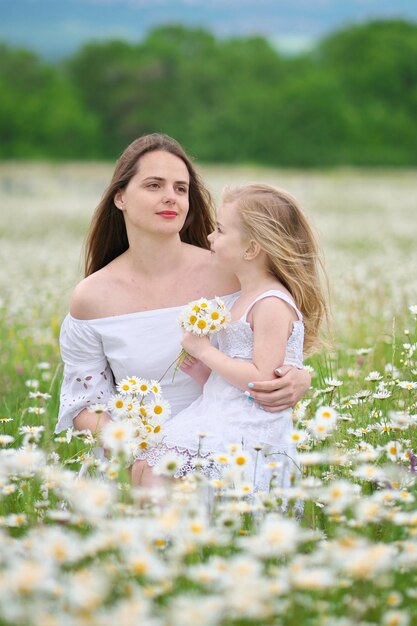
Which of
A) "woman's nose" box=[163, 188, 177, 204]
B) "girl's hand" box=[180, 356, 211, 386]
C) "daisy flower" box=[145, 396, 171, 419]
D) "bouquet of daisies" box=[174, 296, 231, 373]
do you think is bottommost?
"daisy flower" box=[145, 396, 171, 419]

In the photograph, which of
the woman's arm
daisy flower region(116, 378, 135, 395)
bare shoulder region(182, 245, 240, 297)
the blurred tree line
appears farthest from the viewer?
the blurred tree line

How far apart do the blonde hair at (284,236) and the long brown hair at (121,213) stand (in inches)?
21.9

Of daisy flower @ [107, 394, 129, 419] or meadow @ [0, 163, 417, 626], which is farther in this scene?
daisy flower @ [107, 394, 129, 419]

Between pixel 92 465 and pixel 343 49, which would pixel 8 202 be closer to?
pixel 92 465

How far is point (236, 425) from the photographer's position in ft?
12.1

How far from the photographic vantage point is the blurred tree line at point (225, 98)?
181 feet

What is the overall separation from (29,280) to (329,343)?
20.9 feet

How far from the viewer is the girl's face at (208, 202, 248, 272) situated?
3.96 metres

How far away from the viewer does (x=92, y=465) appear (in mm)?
3650

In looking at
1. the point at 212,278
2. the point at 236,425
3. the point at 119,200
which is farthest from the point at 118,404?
the point at 119,200

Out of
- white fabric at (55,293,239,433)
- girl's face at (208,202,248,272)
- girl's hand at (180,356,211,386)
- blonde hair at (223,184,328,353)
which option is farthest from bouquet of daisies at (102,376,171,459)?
blonde hair at (223,184,328,353)

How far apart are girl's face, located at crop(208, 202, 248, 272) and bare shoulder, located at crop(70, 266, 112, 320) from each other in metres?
0.66

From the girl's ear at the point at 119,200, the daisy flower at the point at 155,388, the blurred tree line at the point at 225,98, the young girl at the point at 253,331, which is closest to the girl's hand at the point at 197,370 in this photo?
the young girl at the point at 253,331

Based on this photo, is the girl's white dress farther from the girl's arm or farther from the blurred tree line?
the blurred tree line
